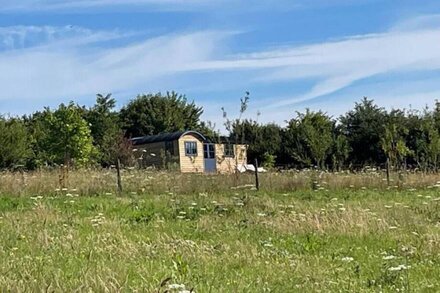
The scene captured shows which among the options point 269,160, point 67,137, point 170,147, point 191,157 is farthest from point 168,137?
point 67,137

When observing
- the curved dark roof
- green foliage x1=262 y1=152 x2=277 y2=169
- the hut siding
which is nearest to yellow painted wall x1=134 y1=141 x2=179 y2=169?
the curved dark roof

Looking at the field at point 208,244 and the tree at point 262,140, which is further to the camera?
the tree at point 262,140

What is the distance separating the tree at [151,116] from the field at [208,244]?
48440 millimetres

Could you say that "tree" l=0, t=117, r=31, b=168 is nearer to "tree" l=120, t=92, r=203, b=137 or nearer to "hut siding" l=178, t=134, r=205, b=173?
"hut siding" l=178, t=134, r=205, b=173

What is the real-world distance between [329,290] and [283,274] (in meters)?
0.79

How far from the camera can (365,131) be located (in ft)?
149

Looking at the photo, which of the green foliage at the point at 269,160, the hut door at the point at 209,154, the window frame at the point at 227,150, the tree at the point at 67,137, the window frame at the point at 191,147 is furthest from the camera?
the hut door at the point at 209,154

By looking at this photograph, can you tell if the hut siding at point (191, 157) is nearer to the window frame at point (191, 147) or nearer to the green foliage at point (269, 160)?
the window frame at point (191, 147)

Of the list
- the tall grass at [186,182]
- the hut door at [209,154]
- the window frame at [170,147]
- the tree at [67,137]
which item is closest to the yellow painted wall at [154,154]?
the window frame at [170,147]

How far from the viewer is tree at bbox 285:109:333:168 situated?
37125 millimetres

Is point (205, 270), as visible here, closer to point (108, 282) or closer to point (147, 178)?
point (108, 282)

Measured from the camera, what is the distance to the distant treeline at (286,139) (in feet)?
106

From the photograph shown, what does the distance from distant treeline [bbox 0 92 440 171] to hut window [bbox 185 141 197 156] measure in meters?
5.14

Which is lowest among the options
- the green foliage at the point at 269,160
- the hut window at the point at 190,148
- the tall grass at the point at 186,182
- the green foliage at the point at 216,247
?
the green foliage at the point at 216,247
